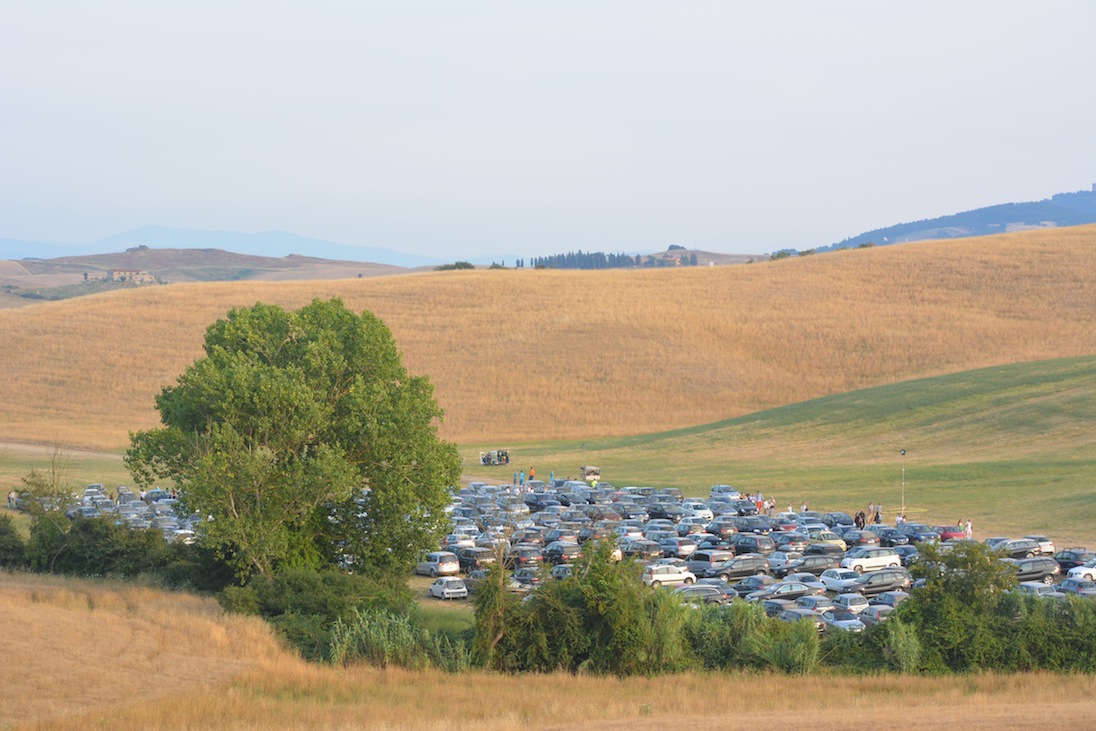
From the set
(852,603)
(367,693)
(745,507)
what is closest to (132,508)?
(745,507)

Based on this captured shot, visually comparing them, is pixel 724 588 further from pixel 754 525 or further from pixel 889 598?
pixel 754 525

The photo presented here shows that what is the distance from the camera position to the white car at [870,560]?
41.8 metres

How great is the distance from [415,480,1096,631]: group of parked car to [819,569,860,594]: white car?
51 mm

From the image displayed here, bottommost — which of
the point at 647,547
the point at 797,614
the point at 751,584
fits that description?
the point at 751,584

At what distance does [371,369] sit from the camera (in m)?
37.1

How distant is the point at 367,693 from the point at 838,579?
849 inches

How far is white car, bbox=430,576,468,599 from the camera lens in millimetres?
39031

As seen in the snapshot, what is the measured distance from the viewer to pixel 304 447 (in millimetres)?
36000

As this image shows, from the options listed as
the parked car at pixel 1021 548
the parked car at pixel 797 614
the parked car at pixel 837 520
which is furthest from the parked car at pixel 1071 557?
the parked car at pixel 797 614

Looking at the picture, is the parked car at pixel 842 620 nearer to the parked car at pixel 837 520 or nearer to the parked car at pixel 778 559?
the parked car at pixel 778 559

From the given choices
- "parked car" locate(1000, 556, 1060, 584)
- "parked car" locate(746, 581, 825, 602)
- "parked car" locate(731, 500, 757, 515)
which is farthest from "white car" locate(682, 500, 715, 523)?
"parked car" locate(1000, 556, 1060, 584)

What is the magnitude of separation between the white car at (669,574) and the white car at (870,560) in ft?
19.9

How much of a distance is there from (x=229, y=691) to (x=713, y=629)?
1150cm

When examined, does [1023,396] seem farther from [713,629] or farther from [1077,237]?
[1077,237]
